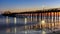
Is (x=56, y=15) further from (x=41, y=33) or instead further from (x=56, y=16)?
(x=41, y=33)

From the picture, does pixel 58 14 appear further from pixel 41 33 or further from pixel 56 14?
pixel 41 33

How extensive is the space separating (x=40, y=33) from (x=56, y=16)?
1810 centimetres

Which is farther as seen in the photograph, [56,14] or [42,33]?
[56,14]

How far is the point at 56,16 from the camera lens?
26547 mm

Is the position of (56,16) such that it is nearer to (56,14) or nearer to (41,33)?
(56,14)

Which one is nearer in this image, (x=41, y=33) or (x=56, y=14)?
(x=41, y=33)

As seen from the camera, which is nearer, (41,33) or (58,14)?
(41,33)

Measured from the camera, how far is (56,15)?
26.8 meters

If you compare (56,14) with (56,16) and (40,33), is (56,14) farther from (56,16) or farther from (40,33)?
(40,33)

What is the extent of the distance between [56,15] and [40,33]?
18392 millimetres

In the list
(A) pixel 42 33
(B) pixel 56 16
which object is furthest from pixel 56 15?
(A) pixel 42 33

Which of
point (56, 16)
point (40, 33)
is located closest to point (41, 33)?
point (40, 33)

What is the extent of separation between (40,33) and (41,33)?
0.20 feet

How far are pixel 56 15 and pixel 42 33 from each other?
60.3 ft
